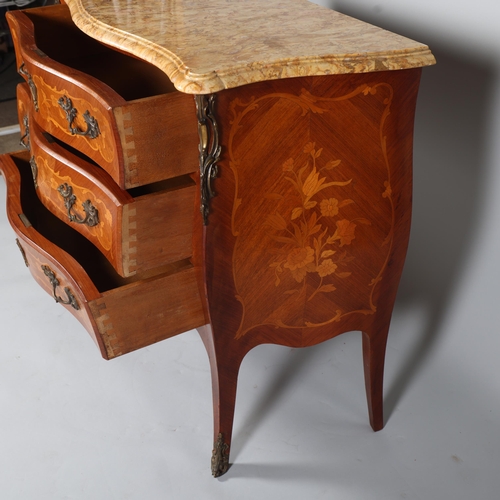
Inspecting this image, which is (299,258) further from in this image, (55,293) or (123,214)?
(55,293)

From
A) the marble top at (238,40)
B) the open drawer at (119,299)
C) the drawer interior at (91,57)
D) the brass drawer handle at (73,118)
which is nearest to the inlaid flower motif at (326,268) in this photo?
the open drawer at (119,299)

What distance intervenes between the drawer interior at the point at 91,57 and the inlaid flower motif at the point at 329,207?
20.5 inches

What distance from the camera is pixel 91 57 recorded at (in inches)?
60.2

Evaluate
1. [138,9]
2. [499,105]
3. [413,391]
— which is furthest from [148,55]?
[413,391]

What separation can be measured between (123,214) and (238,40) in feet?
1.10

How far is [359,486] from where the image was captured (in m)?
1.26

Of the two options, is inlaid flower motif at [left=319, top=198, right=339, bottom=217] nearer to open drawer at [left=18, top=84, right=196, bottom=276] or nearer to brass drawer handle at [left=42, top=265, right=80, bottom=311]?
open drawer at [left=18, top=84, right=196, bottom=276]

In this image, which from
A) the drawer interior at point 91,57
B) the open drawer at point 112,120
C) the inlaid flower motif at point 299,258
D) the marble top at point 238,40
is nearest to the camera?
the marble top at point 238,40

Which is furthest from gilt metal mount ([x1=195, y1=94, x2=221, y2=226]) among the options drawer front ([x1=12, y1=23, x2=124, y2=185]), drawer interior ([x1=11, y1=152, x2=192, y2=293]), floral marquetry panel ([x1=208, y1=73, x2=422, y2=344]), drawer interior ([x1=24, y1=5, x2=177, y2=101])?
drawer interior ([x1=11, y1=152, x2=192, y2=293])

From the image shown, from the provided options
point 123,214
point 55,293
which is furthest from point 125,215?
point 55,293

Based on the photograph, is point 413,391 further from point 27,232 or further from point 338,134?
point 27,232

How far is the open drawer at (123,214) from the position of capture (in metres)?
1.04

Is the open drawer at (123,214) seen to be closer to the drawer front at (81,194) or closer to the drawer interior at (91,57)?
the drawer front at (81,194)

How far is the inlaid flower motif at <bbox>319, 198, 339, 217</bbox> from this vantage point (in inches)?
41.4
